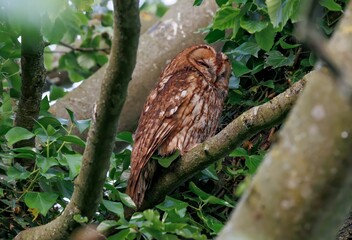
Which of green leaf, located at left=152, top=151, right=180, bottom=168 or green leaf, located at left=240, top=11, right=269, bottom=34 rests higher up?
green leaf, located at left=240, top=11, right=269, bottom=34

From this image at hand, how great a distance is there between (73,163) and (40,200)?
0.65ft

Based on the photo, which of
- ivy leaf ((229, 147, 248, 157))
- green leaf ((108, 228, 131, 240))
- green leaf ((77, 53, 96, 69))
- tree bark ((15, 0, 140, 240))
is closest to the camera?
tree bark ((15, 0, 140, 240))

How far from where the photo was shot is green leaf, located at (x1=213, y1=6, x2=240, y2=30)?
11.1 feet

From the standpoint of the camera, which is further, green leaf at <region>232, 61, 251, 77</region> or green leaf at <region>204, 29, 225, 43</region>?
green leaf at <region>204, 29, 225, 43</region>

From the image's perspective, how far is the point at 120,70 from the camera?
212 centimetres

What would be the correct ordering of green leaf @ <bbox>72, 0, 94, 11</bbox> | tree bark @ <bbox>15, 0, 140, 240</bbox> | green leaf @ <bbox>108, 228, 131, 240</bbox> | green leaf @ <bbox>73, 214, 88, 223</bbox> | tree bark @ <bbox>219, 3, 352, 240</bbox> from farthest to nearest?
green leaf @ <bbox>72, 0, 94, 11</bbox>
green leaf @ <bbox>108, 228, 131, 240</bbox>
green leaf @ <bbox>73, 214, 88, 223</bbox>
tree bark @ <bbox>15, 0, 140, 240</bbox>
tree bark @ <bbox>219, 3, 352, 240</bbox>

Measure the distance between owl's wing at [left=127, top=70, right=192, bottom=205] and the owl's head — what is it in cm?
8

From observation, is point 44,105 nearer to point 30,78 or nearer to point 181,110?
point 30,78

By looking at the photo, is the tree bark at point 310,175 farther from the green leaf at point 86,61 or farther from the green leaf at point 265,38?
the green leaf at point 86,61

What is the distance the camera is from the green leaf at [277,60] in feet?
11.9

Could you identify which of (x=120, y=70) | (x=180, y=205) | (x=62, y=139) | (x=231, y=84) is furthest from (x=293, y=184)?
(x=231, y=84)

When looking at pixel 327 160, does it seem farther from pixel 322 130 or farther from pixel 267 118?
pixel 267 118

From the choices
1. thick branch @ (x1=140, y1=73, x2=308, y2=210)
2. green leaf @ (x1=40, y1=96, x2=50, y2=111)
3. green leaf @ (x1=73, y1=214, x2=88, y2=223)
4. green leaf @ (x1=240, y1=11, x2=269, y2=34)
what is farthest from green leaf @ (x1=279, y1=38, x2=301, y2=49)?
green leaf @ (x1=73, y1=214, x2=88, y2=223)

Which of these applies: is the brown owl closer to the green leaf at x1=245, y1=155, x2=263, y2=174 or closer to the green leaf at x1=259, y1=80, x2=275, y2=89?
the green leaf at x1=259, y1=80, x2=275, y2=89
